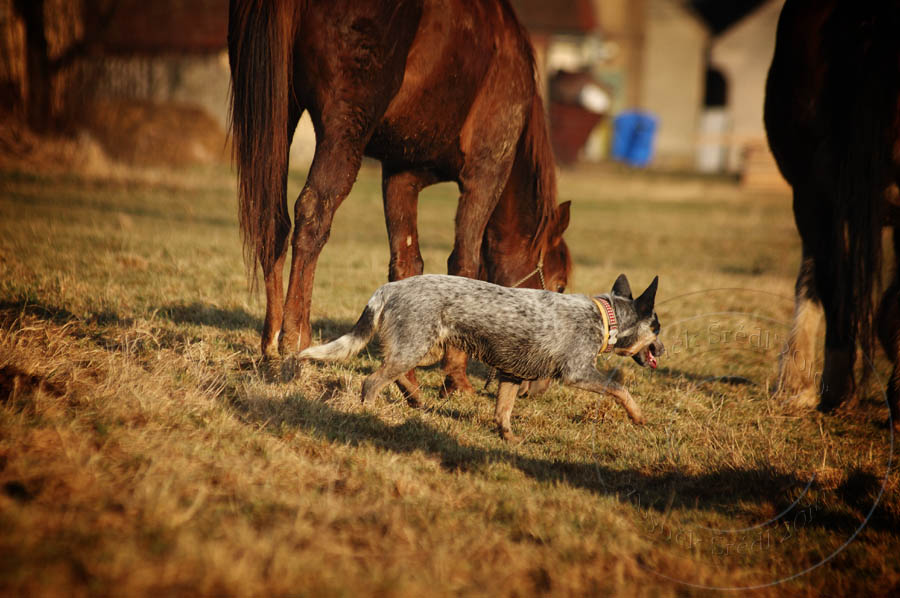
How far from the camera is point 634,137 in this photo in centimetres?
3441

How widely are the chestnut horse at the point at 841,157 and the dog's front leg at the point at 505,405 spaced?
2.35 m

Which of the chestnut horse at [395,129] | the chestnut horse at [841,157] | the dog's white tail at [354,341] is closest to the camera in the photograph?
the dog's white tail at [354,341]

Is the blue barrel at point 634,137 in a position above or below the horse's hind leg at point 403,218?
above

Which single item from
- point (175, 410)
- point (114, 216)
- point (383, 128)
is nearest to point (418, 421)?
point (175, 410)

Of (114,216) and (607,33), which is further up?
(607,33)

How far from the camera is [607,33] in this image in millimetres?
37438

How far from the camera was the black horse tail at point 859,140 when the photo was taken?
15.0 ft

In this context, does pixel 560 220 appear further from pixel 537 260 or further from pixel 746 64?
pixel 746 64

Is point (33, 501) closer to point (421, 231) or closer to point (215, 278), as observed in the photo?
point (215, 278)

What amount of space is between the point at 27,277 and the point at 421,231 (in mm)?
7397

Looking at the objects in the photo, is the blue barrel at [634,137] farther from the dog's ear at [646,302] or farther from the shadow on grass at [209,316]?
the dog's ear at [646,302]

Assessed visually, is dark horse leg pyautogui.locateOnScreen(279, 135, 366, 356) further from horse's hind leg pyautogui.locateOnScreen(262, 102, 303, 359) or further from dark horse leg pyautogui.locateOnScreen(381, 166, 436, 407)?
dark horse leg pyautogui.locateOnScreen(381, 166, 436, 407)

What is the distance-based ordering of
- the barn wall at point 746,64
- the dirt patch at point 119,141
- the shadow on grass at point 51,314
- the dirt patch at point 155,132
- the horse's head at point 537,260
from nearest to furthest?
the shadow on grass at point 51,314 → the horse's head at point 537,260 → the dirt patch at point 119,141 → the dirt patch at point 155,132 → the barn wall at point 746,64

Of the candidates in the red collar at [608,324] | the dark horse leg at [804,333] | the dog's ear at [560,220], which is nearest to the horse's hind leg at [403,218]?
the dog's ear at [560,220]
